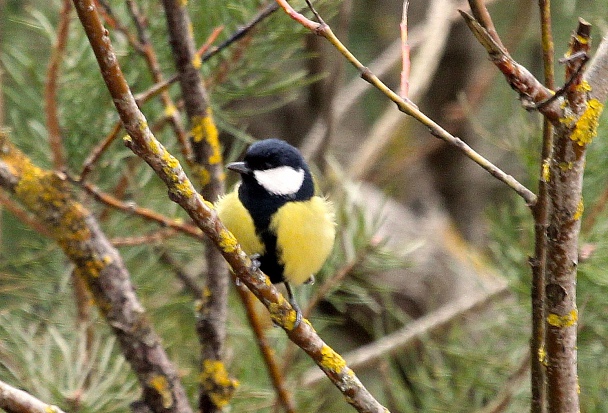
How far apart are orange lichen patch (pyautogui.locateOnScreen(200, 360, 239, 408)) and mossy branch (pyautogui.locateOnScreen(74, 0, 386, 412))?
0.23 metres

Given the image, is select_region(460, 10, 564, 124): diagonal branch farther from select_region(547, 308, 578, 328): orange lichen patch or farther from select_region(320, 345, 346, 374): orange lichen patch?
select_region(320, 345, 346, 374): orange lichen patch

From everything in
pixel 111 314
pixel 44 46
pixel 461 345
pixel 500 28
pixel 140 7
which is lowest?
pixel 111 314

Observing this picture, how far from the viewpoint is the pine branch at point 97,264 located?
2.76ft

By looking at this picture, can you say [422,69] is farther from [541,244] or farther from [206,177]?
[541,244]

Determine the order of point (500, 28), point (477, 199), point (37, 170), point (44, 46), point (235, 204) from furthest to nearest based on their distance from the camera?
1. point (477, 199)
2. point (500, 28)
3. point (44, 46)
4. point (235, 204)
5. point (37, 170)

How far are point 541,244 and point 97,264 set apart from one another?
18.7 inches

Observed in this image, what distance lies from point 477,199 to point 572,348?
1.55m

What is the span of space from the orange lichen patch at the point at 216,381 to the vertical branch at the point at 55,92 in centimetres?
30

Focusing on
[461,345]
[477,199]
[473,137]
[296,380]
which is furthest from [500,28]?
[296,380]

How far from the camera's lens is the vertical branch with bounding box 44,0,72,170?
92cm

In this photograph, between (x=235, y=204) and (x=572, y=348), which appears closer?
(x=572, y=348)

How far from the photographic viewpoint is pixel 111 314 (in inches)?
33.6

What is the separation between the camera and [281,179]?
1.02m

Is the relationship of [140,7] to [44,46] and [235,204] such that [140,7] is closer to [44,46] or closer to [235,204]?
[235,204]
